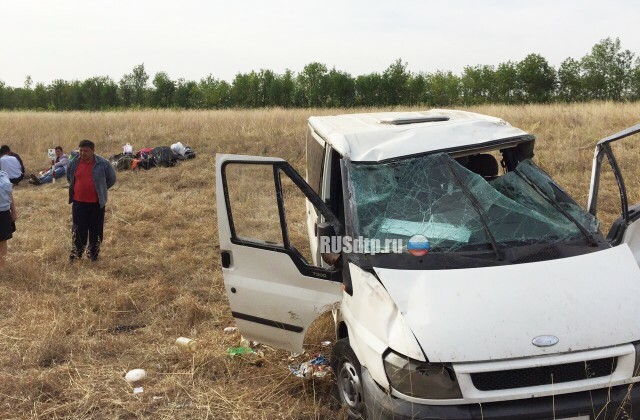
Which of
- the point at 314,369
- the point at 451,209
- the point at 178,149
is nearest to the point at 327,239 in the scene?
the point at 451,209

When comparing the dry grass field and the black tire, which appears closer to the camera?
the black tire

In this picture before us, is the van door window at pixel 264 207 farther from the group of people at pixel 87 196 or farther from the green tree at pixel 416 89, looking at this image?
the green tree at pixel 416 89

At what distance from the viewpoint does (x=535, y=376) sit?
9.04ft

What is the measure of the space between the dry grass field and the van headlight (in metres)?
0.95

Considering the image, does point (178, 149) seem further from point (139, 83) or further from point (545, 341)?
point (139, 83)

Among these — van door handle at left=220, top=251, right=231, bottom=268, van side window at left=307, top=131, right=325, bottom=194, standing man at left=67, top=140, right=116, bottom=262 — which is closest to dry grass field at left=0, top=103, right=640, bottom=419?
standing man at left=67, top=140, right=116, bottom=262

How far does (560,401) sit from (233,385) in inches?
92.0

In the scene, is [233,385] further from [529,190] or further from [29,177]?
[29,177]

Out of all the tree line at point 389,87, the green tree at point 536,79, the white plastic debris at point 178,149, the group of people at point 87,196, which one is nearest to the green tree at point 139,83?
the tree line at point 389,87

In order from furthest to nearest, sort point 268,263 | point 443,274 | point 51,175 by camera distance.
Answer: point 51,175 < point 268,263 < point 443,274

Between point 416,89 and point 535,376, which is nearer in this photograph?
point 535,376

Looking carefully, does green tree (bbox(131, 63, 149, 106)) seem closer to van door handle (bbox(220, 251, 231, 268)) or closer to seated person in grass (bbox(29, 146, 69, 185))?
seated person in grass (bbox(29, 146, 69, 185))

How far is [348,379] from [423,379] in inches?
32.0

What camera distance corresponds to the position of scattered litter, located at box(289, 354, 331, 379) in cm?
404
